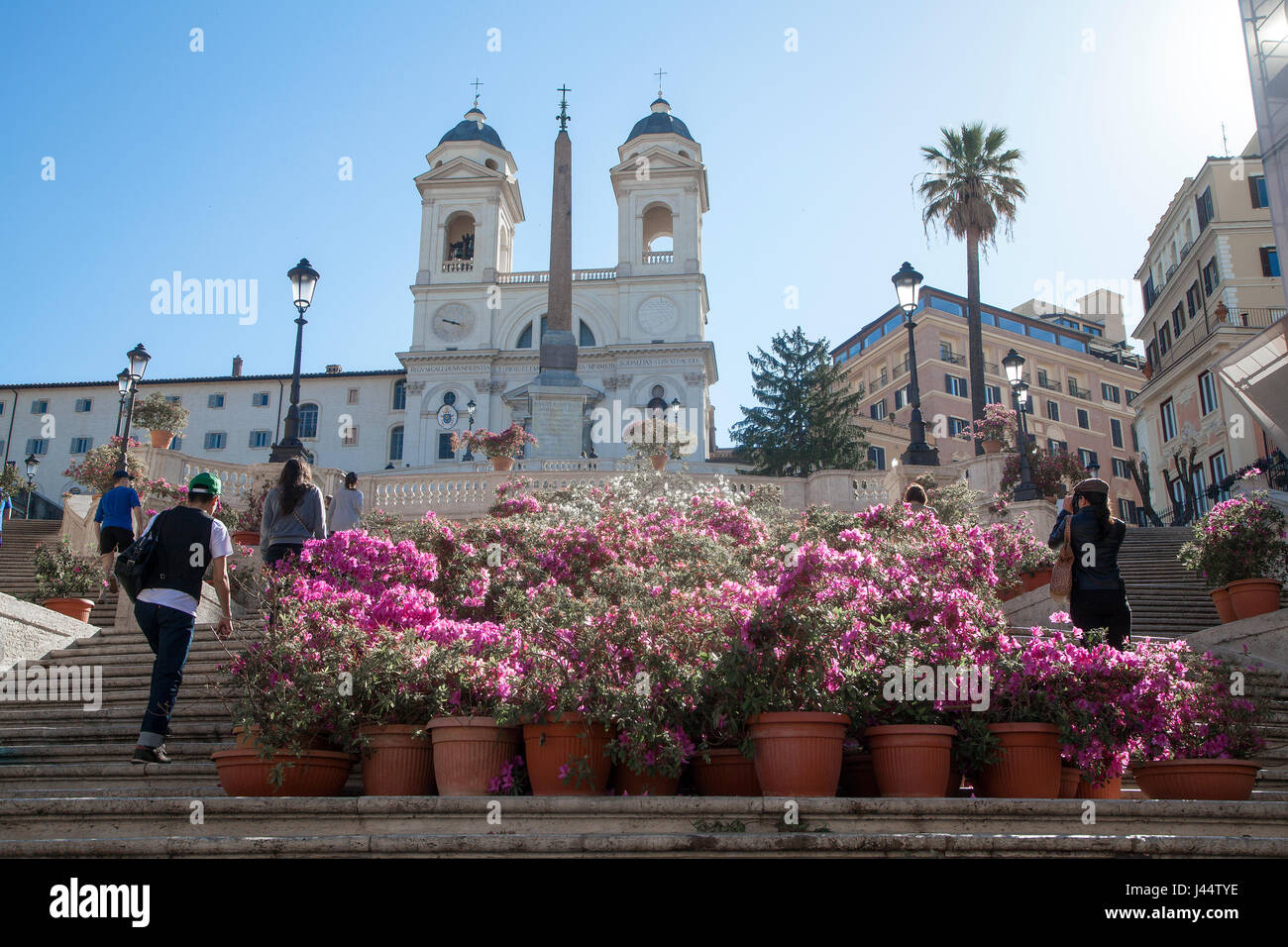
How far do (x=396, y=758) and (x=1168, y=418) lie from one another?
141 feet

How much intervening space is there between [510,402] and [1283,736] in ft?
160

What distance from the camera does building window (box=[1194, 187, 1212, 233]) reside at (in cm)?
4169

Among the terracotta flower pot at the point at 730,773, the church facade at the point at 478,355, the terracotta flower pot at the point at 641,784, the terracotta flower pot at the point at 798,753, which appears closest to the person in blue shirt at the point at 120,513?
the terracotta flower pot at the point at 641,784

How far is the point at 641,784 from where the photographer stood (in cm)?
599

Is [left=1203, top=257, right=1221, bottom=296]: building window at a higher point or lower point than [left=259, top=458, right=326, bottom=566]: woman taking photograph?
higher

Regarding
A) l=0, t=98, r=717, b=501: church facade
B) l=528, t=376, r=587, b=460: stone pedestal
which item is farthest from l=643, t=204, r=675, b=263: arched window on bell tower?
l=528, t=376, r=587, b=460: stone pedestal

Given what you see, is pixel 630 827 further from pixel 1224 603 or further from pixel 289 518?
pixel 1224 603

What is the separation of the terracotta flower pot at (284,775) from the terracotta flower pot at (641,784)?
1544 millimetres

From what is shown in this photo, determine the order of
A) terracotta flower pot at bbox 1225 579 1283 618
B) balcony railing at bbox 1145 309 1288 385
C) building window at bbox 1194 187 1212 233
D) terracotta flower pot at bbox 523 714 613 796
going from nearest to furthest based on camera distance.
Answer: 1. terracotta flower pot at bbox 523 714 613 796
2. terracotta flower pot at bbox 1225 579 1283 618
3. balcony railing at bbox 1145 309 1288 385
4. building window at bbox 1194 187 1212 233

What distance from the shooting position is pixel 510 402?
55812mm

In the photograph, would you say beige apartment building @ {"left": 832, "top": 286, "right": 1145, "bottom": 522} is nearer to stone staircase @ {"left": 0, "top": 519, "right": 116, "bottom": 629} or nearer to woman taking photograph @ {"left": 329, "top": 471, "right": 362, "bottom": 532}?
stone staircase @ {"left": 0, "top": 519, "right": 116, "bottom": 629}

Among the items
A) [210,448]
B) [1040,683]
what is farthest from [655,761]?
[210,448]

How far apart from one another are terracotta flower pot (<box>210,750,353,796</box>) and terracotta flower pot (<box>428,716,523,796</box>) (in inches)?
24.7
